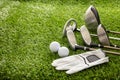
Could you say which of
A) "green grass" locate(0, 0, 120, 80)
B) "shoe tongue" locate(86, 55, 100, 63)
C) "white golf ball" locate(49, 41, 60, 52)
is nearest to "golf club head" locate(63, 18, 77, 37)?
"green grass" locate(0, 0, 120, 80)

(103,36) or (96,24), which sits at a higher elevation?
(96,24)

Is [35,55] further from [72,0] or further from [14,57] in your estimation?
[72,0]

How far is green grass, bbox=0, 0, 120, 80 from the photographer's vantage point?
8.77 ft

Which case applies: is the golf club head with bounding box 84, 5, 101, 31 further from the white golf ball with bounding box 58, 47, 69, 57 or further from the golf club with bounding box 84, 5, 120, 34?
the white golf ball with bounding box 58, 47, 69, 57

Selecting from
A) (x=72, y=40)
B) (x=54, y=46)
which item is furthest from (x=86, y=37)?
(x=54, y=46)

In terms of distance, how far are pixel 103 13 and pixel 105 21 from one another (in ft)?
0.99

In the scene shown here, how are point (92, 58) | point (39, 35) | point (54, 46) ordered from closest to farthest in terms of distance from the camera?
point (92, 58) < point (54, 46) < point (39, 35)

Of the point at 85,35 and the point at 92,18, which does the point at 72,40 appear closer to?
the point at 85,35

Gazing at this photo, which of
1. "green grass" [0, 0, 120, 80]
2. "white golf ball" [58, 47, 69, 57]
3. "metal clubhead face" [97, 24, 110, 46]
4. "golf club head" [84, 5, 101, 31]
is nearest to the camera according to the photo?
"green grass" [0, 0, 120, 80]

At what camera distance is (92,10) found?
10.7ft

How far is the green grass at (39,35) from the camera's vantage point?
8.77ft

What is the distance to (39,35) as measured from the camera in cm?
338

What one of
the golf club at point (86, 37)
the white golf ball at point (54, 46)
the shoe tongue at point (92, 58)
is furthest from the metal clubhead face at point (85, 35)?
the white golf ball at point (54, 46)

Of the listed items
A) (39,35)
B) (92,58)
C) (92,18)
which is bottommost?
(92,58)
